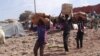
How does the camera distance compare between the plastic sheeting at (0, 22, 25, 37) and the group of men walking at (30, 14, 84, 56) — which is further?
the plastic sheeting at (0, 22, 25, 37)

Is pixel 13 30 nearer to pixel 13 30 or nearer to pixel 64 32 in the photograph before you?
pixel 13 30

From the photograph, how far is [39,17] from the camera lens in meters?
13.6

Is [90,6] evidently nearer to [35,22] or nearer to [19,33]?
[19,33]

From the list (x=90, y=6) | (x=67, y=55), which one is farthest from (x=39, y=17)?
(x=90, y=6)

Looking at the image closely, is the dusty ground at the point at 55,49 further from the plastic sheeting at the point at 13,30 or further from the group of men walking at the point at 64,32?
the plastic sheeting at the point at 13,30

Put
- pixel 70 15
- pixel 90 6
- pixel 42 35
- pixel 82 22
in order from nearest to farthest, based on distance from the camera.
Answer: pixel 42 35
pixel 70 15
pixel 82 22
pixel 90 6

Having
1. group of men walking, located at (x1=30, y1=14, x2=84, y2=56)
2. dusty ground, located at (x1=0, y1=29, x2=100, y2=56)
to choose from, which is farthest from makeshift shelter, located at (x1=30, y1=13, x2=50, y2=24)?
dusty ground, located at (x1=0, y1=29, x2=100, y2=56)

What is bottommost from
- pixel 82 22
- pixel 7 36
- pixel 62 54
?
pixel 7 36

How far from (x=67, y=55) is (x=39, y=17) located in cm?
275

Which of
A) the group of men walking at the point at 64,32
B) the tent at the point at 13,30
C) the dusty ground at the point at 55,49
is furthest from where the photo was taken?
the tent at the point at 13,30

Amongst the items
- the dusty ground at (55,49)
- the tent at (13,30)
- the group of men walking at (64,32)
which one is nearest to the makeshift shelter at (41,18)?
the group of men walking at (64,32)

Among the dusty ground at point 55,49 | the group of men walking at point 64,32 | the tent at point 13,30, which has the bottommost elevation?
the tent at point 13,30

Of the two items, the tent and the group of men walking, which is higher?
the group of men walking

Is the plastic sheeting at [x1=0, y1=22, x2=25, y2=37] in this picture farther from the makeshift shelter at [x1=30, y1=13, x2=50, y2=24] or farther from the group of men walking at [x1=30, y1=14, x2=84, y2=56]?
the makeshift shelter at [x1=30, y1=13, x2=50, y2=24]
